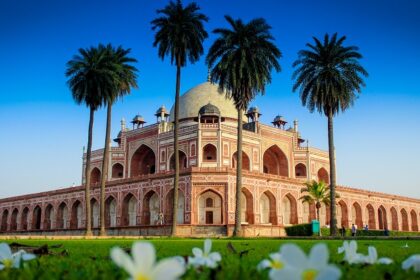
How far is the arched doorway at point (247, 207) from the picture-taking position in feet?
125

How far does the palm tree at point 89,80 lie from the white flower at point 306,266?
101 ft

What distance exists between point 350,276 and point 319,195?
36.2m

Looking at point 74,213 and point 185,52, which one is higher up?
point 185,52

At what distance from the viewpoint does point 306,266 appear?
125cm

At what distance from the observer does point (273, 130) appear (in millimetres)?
48812

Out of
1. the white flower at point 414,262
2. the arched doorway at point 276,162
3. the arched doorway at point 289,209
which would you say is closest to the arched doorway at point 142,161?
the arched doorway at point 276,162

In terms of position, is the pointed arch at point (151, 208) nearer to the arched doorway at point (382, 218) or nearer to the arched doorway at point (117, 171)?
the arched doorway at point (117, 171)

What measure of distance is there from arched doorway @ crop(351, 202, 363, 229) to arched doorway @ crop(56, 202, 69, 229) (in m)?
32.8

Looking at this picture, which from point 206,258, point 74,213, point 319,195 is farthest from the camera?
point 74,213

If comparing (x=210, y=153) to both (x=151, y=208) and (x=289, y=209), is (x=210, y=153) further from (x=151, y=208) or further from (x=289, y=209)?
(x=289, y=209)

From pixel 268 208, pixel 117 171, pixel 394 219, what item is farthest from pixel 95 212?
pixel 394 219

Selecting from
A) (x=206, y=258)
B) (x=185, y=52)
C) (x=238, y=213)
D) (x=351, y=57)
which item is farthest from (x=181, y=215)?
(x=206, y=258)

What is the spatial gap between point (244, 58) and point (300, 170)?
27948 millimetres

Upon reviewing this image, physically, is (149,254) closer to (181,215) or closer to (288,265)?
(288,265)
